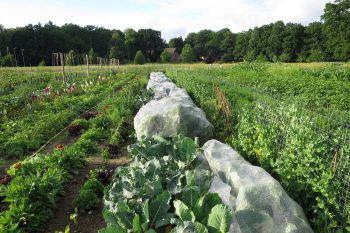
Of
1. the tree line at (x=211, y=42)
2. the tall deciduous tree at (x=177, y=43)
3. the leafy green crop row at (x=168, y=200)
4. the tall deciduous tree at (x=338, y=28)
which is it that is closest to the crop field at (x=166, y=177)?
the leafy green crop row at (x=168, y=200)

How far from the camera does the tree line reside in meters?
41.5

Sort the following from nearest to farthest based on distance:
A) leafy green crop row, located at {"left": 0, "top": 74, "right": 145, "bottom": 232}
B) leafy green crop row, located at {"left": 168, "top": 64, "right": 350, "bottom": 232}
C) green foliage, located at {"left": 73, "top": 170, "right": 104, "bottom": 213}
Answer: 1. leafy green crop row, located at {"left": 168, "top": 64, "right": 350, "bottom": 232}
2. leafy green crop row, located at {"left": 0, "top": 74, "right": 145, "bottom": 232}
3. green foliage, located at {"left": 73, "top": 170, "right": 104, "bottom": 213}

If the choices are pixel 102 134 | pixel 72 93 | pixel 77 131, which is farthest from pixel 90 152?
pixel 72 93

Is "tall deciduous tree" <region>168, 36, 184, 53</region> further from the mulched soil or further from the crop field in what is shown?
the mulched soil

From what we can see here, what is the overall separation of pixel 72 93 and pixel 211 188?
11723 millimetres

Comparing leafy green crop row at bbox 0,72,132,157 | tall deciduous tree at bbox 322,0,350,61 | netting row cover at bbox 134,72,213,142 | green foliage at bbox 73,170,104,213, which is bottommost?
leafy green crop row at bbox 0,72,132,157

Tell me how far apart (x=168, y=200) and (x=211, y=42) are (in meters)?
66.3

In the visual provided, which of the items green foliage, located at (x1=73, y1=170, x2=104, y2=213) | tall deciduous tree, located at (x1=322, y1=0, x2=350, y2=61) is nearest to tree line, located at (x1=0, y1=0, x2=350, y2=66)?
tall deciduous tree, located at (x1=322, y1=0, x2=350, y2=61)

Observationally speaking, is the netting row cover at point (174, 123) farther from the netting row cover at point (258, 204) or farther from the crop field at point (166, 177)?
the netting row cover at point (258, 204)

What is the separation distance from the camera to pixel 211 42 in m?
66.4

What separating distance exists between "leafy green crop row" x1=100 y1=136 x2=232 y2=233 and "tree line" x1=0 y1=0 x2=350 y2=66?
101ft

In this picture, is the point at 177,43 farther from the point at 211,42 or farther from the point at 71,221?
the point at 71,221

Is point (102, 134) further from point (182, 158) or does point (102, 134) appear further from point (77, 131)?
point (182, 158)

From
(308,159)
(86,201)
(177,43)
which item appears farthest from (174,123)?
(177,43)
